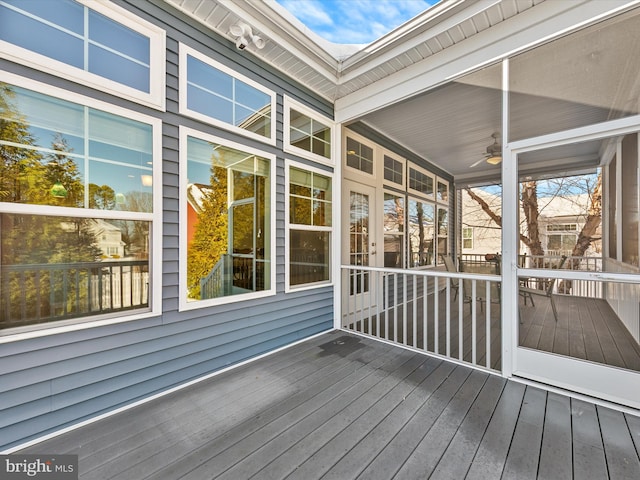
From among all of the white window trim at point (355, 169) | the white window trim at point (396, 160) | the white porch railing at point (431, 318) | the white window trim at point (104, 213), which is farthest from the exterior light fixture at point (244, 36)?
the white window trim at point (396, 160)

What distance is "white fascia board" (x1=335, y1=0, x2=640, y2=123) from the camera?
6.91 feet

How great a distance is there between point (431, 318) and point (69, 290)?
4.46 m

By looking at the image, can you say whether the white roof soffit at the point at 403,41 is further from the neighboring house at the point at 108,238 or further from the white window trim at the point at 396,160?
the neighboring house at the point at 108,238

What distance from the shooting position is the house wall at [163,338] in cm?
169

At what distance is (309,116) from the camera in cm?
351

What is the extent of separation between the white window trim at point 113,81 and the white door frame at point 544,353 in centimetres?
305

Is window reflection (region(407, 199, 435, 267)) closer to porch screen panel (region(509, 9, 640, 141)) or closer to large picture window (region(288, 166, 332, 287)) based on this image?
large picture window (region(288, 166, 332, 287))

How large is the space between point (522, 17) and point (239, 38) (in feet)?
8.04

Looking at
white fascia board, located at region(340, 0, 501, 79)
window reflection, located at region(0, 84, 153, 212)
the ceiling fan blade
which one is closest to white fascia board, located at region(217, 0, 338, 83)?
white fascia board, located at region(340, 0, 501, 79)

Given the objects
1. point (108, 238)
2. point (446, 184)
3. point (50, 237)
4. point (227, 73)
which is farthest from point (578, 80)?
point (446, 184)

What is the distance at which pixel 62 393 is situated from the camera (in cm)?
179

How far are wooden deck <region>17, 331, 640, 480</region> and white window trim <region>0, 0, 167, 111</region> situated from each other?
231cm

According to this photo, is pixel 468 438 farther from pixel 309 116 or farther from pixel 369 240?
pixel 309 116

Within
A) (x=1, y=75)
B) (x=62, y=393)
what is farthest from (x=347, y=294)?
(x=1, y=75)
